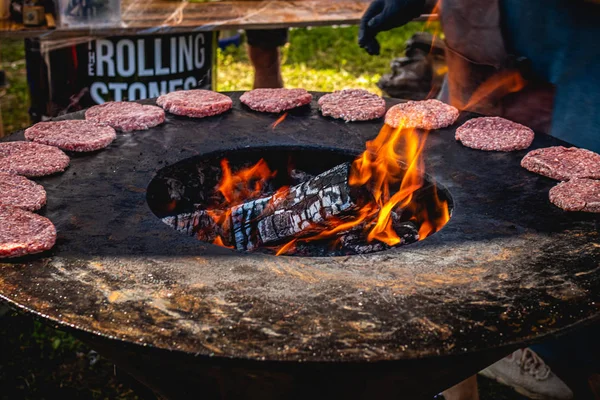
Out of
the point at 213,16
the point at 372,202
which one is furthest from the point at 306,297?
the point at 213,16

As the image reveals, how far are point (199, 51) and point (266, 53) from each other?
1.12m

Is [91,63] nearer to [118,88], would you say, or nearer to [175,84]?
[118,88]

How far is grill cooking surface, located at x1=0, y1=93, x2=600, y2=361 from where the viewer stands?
1470 millimetres

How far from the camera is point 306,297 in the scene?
1.62 meters

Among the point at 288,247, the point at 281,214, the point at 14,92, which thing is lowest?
the point at 14,92

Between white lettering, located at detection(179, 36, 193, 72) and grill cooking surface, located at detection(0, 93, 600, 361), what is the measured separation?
8.27ft

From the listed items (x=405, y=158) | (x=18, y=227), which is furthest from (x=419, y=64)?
(x=18, y=227)

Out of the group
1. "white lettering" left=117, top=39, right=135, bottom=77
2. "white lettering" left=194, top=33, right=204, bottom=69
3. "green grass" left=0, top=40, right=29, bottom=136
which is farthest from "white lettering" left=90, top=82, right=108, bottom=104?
"green grass" left=0, top=40, right=29, bottom=136

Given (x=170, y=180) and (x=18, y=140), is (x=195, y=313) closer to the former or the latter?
(x=170, y=180)

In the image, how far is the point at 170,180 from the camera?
101 inches

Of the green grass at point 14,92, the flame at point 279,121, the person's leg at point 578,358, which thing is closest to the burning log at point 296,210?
the flame at point 279,121

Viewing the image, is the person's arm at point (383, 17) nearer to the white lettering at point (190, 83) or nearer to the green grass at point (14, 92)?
the white lettering at point (190, 83)

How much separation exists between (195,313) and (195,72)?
353cm

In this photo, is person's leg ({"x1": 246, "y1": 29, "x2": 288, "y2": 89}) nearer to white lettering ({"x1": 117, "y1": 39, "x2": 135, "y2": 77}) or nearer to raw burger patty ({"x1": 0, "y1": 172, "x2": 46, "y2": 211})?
white lettering ({"x1": 117, "y1": 39, "x2": 135, "y2": 77})
